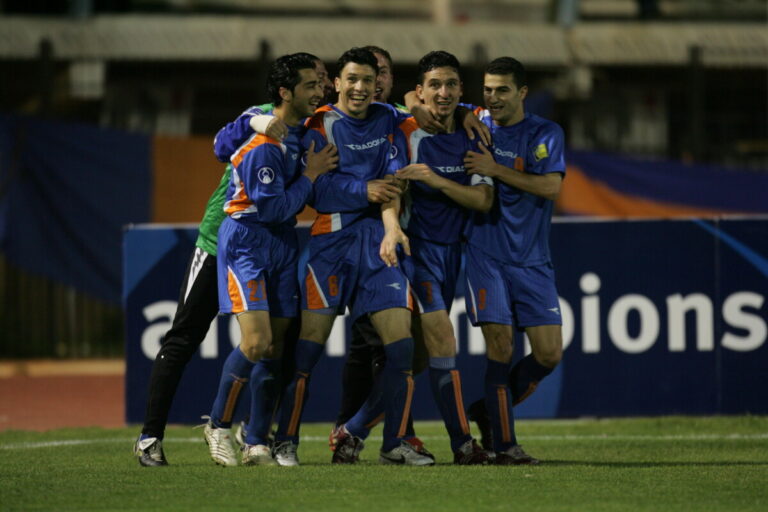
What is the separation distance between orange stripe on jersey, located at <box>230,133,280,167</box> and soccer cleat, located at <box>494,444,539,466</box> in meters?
2.05

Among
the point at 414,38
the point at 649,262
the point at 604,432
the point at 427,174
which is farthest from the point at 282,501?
the point at 414,38

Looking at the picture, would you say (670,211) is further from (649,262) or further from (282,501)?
(282,501)

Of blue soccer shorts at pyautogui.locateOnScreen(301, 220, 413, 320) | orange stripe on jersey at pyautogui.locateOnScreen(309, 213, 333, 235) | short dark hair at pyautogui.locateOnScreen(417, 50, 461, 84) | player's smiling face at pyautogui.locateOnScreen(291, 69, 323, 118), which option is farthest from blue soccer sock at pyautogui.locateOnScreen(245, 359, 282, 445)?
short dark hair at pyautogui.locateOnScreen(417, 50, 461, 84)

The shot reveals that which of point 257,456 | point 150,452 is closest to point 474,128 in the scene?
point 257,456

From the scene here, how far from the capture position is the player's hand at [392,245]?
7.06m

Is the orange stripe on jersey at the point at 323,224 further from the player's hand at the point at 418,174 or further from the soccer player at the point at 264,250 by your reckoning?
Result: the player's hand at the point at 418,174

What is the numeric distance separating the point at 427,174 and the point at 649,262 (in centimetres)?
326

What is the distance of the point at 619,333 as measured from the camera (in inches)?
392

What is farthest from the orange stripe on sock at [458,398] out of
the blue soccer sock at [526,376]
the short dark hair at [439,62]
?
the short dark hair at [439,62]

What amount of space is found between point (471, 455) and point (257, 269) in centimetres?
152

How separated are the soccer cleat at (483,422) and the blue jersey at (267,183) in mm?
1560

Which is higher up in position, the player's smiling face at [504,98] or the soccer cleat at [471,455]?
the player's smiling face at [504,98]

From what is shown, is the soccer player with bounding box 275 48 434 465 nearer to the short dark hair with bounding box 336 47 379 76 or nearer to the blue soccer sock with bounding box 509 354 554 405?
the short dark hair with bounding box 336 47 379 76

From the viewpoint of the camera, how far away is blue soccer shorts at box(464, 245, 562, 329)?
7434 mm
